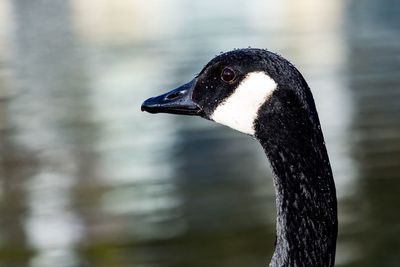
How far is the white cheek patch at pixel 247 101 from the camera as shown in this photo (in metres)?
3.65

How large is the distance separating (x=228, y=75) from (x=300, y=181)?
0.48 metres

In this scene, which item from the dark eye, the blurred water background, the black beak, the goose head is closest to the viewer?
the goose head

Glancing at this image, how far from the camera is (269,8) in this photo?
20266mm

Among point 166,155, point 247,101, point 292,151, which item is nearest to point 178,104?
point 247,101

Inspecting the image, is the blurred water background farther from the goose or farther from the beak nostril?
the goose

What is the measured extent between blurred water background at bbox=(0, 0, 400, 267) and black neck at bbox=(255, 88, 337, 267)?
138 inches

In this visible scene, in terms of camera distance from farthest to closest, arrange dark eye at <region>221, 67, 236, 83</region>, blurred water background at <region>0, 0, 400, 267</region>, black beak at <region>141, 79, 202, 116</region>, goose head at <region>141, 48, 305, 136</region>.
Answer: blurred water background at <region>0, 0, 400, 267</region>, black beak at <region>141, 79, 202, 116</region>, dark eye at <region>221, 67, 236, 83</region>, goose head at <region>141, 48, 305, 136</region>

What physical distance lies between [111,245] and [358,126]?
3646 millimetres

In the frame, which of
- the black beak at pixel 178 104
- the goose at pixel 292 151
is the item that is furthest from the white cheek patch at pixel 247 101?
the black beak at pixel 178 104

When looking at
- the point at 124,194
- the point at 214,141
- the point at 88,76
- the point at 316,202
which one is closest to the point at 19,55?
the point at 88,76

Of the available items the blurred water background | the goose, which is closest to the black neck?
the goose

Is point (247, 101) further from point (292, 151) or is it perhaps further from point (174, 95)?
point (174, 95)

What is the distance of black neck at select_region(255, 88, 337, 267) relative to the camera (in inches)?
143

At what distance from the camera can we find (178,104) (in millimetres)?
4051
